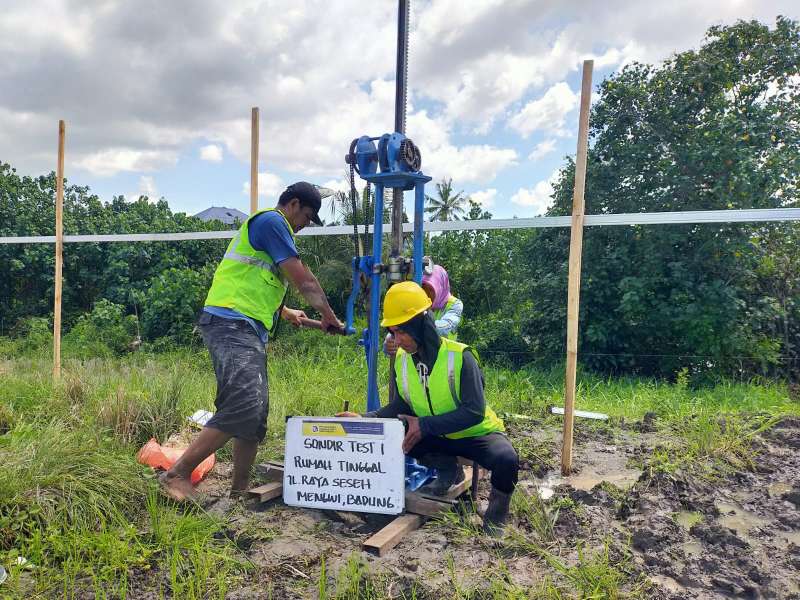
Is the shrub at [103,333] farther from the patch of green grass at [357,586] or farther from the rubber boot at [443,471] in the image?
the patch of green grass at [357,586]

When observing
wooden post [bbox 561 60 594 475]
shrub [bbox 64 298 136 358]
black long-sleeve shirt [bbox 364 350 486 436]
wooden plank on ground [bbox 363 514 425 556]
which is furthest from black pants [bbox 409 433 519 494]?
shrub [bbox 64 298 136 358]

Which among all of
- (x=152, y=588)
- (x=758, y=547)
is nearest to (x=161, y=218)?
(x=152, y=588)

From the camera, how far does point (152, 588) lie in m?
2.66

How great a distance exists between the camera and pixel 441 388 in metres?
3.31

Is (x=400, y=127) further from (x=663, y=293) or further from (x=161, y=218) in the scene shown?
(x=161, y=218)

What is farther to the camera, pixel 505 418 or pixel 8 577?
pixel 505 418

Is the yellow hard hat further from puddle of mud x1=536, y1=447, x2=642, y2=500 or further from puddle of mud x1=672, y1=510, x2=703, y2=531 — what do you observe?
puddle of mud x1=672, y1=510, x2=703, y2=531

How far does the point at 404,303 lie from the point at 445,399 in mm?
591

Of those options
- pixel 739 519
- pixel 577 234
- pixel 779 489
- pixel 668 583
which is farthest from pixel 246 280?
pixel 779 489

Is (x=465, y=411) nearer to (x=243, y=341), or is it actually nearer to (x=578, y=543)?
(x=578, y=543)

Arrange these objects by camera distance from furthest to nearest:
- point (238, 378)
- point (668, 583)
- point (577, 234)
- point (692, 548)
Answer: point (577, 234) < point (238, 378) < point (692, 548) < point (668, 583)

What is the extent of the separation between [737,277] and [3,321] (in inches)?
561

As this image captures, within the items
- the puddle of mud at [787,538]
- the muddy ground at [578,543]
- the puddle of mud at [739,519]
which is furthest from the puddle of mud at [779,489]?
the puddle of mud at [787,538]

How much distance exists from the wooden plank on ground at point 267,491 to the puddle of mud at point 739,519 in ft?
8.31
